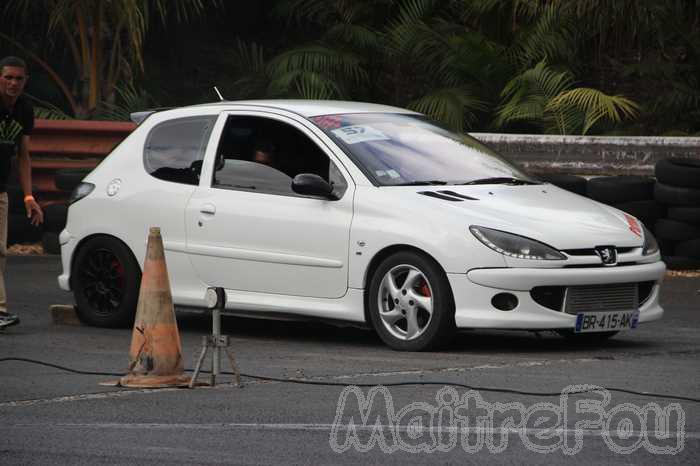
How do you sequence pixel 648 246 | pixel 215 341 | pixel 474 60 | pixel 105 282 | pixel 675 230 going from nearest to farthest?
pixel 215 341 → pixel 648 246 → pixel 105 282 → pixel 675 230 → pixel 474 60

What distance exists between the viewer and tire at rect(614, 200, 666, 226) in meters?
14.3

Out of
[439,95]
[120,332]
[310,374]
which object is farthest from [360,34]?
[310,374]

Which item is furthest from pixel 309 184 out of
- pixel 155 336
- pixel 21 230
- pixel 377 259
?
pixel 21 230

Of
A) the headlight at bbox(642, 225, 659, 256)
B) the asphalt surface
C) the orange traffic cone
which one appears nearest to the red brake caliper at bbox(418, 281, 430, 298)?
the asphalt surface

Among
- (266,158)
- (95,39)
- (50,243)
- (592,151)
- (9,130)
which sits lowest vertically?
(50,243)

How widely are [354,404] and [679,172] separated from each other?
7142 mm

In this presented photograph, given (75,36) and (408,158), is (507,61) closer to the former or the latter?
(75,36)

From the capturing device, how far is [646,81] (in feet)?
64.1

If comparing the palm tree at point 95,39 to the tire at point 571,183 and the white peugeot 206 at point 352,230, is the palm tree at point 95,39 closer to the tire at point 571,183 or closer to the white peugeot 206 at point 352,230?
the tire at point 571,183

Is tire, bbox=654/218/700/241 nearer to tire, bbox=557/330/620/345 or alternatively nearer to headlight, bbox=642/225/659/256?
tire, bbox=557/330/620/345

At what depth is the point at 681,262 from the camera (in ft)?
47.2

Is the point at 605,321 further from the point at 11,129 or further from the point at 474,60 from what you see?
the point at 474,60

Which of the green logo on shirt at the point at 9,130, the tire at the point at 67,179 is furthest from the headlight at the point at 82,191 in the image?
the tire at the point at 67,179
